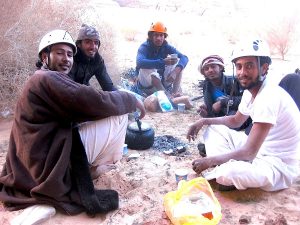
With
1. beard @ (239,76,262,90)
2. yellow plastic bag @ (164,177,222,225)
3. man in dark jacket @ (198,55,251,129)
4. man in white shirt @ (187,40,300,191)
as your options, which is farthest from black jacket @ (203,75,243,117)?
yellow plastic bag @ (164,177,222,225)

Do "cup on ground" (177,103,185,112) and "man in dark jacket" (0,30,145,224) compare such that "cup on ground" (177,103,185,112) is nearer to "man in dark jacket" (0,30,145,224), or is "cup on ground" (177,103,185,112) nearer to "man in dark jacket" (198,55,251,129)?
"man in dark jacket" (198,55,251,129)

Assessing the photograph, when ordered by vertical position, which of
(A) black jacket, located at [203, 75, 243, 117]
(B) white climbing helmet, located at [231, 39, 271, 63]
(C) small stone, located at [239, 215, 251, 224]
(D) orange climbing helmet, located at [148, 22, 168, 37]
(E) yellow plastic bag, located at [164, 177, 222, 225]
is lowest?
(C) small stone, located at [239, 215, 251, 224]

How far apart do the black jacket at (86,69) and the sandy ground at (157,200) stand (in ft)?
3.79

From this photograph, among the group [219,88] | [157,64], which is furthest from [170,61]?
[219,88]

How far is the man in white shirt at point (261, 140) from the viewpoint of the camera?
2736 mm

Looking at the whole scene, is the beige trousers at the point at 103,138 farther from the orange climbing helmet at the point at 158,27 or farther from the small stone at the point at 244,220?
the orange climbing helmet at the point at 158,27

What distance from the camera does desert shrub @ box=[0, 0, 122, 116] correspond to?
5.58 m

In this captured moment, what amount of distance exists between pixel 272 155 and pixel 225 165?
1.54 ft

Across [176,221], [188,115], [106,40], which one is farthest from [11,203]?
[106,40]

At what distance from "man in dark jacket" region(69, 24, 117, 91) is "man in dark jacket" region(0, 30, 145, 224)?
111 cm

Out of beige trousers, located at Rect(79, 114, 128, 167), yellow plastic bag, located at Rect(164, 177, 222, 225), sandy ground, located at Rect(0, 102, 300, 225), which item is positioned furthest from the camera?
beige trousers, located at Rect(79, 114, 128, 167)

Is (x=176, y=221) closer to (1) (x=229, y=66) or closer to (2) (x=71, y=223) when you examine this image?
(2) (x=71, y=223)

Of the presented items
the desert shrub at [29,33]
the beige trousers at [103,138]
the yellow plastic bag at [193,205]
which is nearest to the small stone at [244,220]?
the yellow plastic bag at [193,205]

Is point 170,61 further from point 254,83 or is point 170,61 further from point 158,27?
point 254,83
